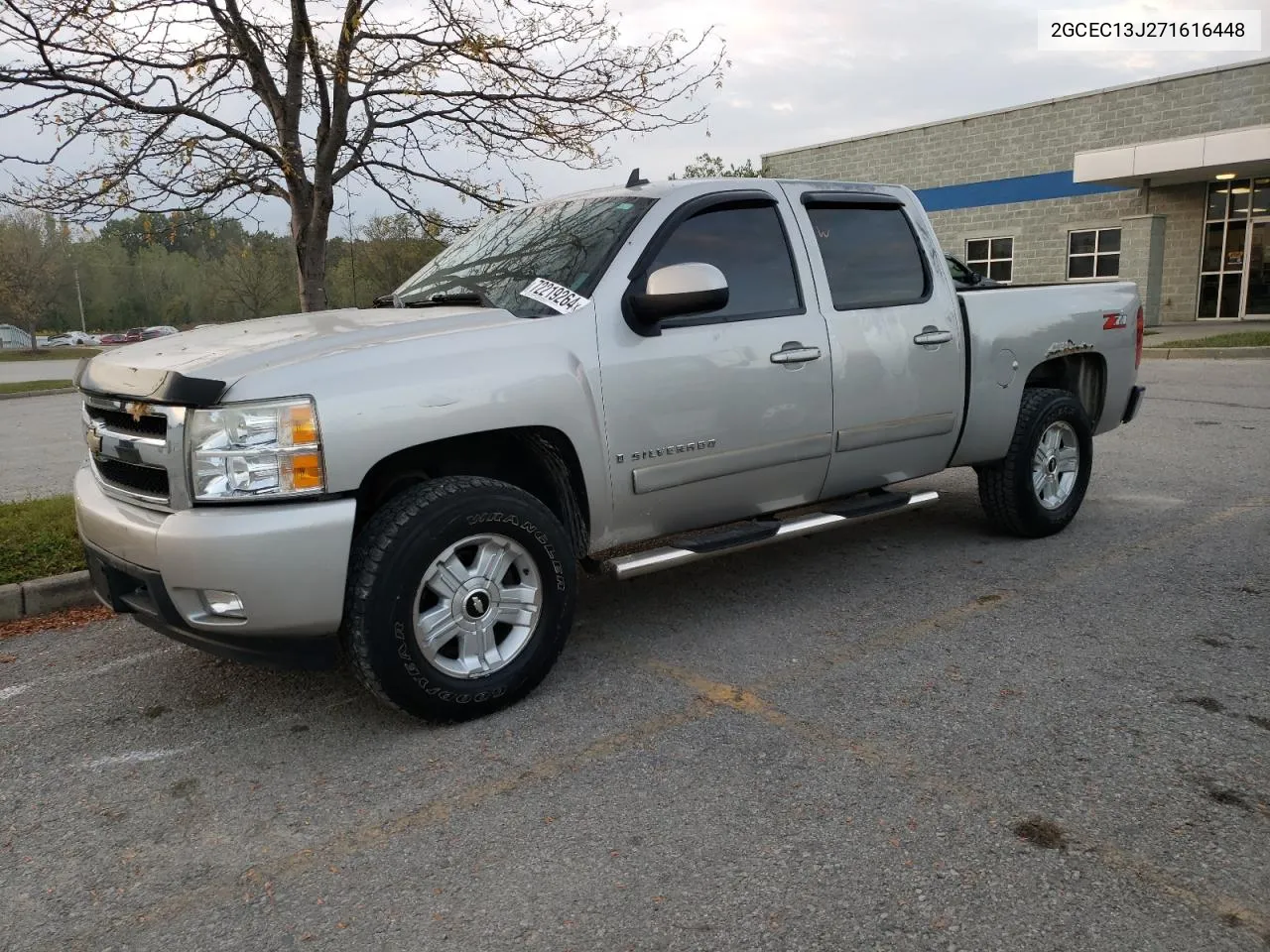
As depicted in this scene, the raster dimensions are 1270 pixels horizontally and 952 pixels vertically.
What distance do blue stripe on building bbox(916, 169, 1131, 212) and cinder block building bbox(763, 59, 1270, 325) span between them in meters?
0.03

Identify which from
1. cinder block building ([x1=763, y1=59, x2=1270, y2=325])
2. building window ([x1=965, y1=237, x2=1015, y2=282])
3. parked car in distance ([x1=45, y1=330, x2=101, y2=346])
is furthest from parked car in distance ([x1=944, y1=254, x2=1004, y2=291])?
parked car in distance ([x1=45, y1=330, x2=101, y2=346])

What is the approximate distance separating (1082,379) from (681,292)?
11.2ft

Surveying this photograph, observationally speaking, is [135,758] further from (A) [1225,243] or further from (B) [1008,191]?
(B) [1008,191]

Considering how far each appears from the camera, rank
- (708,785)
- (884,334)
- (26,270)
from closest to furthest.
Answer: (708,785)
(884,334)
(26,270)

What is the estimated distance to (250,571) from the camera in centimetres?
309

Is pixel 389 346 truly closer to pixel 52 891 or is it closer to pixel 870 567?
pixel 52 891

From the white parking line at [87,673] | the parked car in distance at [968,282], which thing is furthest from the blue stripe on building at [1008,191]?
the white parking line at [87,673]

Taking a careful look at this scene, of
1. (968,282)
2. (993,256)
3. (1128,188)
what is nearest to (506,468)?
(968,282)

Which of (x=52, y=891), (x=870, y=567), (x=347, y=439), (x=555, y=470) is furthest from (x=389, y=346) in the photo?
(x=870, y=567)

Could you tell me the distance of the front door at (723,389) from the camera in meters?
A: 3.93

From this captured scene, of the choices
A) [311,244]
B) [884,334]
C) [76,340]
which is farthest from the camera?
[76,340]

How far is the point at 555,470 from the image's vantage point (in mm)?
3936

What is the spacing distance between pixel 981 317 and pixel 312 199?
16.2 ft

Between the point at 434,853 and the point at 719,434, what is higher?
the point at 719,434
